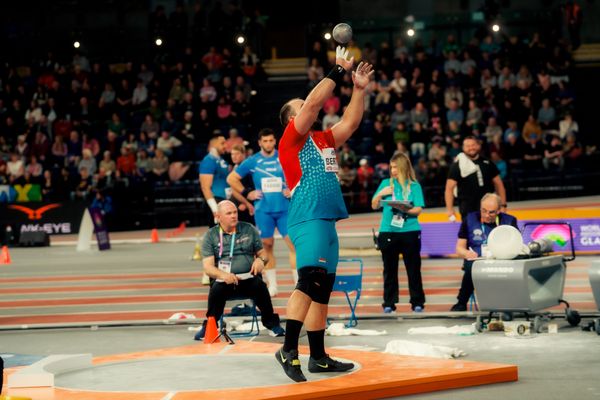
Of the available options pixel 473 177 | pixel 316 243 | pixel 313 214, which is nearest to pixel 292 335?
pixel 316 243

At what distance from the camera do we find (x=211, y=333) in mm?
10445

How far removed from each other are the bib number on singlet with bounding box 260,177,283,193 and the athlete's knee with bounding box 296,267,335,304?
583 cm

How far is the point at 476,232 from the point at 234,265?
2.71m

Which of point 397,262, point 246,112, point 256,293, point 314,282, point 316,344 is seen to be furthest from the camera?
point 246,112

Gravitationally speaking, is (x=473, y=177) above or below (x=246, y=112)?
below

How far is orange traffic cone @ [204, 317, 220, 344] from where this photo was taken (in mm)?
10430

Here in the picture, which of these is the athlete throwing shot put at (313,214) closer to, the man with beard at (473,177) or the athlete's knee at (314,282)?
the athlete's knee at (314,282)

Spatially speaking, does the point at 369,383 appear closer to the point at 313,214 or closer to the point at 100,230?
the point at 313,214

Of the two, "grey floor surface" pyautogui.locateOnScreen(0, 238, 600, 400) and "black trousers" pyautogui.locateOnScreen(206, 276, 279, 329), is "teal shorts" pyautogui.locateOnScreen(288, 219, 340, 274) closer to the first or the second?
"grey floor surface" pyautogui.locateOnScreen(0, 238, 600, 400)

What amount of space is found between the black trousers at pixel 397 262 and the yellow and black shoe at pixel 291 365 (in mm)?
4396

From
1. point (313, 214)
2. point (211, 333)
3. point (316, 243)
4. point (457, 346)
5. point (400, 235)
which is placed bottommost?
point (457, 346)

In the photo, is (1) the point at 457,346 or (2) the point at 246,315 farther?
(2) the point at 246,315

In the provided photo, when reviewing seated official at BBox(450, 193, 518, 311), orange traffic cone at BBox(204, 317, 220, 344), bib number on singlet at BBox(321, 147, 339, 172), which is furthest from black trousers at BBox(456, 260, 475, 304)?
bib number on singlet at BBox(321, 147, 339, 172)

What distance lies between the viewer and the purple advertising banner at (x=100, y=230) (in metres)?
23.7
